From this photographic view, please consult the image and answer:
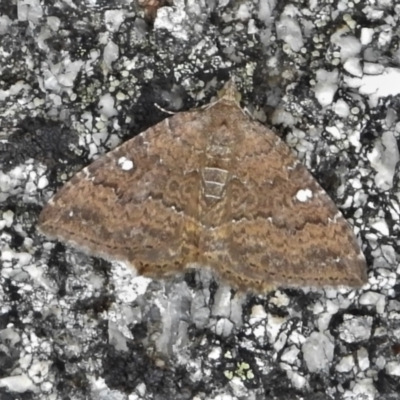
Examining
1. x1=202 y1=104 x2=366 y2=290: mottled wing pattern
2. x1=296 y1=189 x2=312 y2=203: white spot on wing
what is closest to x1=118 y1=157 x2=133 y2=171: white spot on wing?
x1=202 y1=104 x2=366 y2=290: mottled wing pattern

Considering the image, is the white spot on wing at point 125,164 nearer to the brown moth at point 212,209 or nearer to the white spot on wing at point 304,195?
the brown moth at point 212,209

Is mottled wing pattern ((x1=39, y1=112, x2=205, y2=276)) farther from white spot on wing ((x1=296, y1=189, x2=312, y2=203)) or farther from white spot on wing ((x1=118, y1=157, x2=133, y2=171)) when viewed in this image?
white spot on wing ((x1=296, y1=189, x2=312, y2=203))

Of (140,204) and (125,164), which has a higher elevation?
(125,164)

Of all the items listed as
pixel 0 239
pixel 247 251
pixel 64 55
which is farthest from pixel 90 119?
pixel 247 251

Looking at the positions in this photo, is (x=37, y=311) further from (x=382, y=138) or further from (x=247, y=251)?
(x=382, y=138)

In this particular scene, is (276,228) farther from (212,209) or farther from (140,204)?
(140,204)

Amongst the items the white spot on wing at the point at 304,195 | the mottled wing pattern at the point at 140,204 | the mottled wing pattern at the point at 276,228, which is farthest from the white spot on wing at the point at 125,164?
the white spot on wing at the point at 304,195

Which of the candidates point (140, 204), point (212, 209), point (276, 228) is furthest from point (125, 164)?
point (276, 228)
